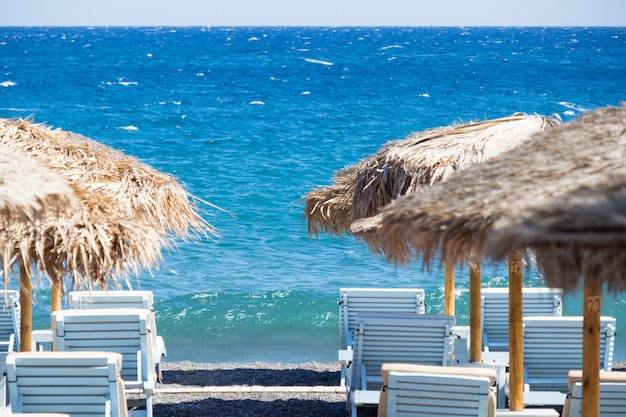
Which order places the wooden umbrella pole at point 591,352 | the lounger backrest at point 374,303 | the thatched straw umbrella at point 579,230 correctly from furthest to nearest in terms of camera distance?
the lounger backrest at point 374,303 → the wooden umbrella pole at point 591,352 → the thatched straw umbrella at point 579,230

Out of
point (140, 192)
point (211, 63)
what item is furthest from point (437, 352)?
point (211, 63)

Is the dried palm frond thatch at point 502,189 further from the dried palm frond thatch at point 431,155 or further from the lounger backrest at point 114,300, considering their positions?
the lounger backrest at point 114,300

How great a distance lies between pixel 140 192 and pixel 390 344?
6.31 ft

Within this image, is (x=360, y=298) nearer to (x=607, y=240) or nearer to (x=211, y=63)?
(x=607, y=240)

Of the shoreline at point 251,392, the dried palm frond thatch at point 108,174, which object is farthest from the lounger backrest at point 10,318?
the dried palm frond thatch at point 108,174

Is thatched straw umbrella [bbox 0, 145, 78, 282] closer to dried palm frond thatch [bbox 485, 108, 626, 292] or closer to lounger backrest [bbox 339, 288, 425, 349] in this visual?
dried palm frond thatch [bbox 485, 108, 626, 292]

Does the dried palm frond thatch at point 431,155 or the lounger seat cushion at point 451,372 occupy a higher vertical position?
the dried palm frond thatch at point 431,155

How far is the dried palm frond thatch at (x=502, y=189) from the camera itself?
2695 mm

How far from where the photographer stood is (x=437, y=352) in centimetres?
569

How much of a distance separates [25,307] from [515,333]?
118 inches

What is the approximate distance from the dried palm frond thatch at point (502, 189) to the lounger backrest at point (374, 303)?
3.49 metres

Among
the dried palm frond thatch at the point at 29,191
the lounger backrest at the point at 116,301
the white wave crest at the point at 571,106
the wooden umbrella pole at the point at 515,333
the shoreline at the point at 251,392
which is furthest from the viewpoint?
the white wave crest at the point at 571,106

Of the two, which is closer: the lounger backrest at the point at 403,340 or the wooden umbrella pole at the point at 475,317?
the lounger backrest at the point at 403,340

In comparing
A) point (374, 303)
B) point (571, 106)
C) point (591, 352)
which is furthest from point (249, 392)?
point (571, 106)
